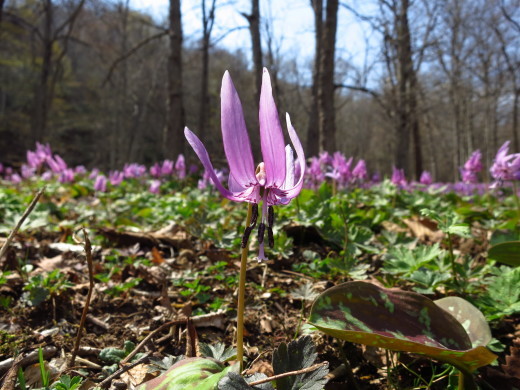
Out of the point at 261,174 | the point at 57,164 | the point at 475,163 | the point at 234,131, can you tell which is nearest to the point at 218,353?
the point at 261,174

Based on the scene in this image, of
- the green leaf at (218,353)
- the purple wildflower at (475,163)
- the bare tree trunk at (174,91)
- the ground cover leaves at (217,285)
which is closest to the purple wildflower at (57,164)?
the ground cover leaves at (217,285)

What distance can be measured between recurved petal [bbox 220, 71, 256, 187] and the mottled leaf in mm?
748

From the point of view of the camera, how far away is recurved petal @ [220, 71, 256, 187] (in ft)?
2.28

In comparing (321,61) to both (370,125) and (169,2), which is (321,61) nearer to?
(169,2)

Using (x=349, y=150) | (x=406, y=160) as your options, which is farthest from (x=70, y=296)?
(x=349, y=150)

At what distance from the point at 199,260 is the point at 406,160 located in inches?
403

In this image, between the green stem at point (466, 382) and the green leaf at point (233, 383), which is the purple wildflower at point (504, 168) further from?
the green leaf at point (233, 383)

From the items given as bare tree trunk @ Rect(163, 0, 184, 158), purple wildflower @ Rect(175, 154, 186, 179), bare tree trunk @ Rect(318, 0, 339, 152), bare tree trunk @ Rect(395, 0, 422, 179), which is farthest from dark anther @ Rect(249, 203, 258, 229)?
bare tree trunk @ Rect(395, 0, 422, 179)

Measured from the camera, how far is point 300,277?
1771mm

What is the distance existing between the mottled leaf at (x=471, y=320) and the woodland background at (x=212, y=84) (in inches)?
136

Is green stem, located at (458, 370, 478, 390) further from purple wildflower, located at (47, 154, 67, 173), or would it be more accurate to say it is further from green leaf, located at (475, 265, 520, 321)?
purple wildflower, located at (47, 154, 67, 173)

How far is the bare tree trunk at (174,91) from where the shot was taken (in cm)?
772

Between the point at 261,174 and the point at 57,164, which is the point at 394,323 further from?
the point at 57,164

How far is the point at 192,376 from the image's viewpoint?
72 centimetres
